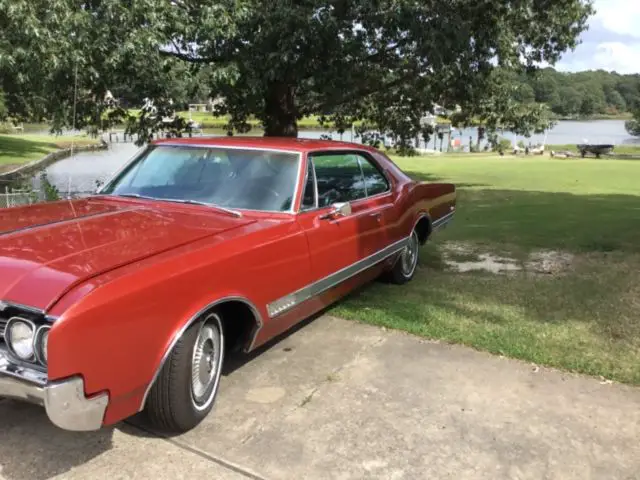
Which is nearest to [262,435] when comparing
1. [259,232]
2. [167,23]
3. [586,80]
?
[259,232]

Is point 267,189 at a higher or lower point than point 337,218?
higher

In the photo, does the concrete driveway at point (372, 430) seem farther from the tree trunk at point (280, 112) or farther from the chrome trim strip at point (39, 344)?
the tree trunk at point (280, 112)

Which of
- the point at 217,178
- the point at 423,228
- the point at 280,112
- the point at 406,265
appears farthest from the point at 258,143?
the point at 280,112

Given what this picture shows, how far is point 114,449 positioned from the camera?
2.96 meters

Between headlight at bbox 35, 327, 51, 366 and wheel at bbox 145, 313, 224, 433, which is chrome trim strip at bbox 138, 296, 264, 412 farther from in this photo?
headlight at bbox 35, 327, 51, 366

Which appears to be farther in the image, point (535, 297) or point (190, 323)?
point (535, 297)

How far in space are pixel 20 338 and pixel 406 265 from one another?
412 cm

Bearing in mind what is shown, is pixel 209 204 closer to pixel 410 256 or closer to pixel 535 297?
pixel 410 256

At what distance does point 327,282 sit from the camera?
428 cm

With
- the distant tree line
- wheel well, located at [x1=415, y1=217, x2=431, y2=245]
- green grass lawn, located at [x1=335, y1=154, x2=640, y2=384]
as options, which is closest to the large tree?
green grass lawn, located at [x1=335, y1=154, x2=640, y2=384]

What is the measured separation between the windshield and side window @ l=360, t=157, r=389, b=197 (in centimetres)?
118

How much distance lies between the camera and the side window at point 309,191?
13.8ft

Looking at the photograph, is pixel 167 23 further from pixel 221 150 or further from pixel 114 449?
pixel 114 449

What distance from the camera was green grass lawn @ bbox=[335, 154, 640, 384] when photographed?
171 inches
